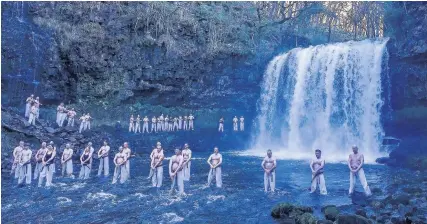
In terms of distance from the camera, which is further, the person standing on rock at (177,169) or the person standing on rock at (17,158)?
the person standing on rock at (17,158)

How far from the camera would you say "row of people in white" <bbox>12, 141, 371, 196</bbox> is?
10883 mm

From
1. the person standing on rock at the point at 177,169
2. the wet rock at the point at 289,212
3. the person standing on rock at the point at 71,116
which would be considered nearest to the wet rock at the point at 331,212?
the wet rock at the point at 289,212

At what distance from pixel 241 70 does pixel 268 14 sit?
7457 mm

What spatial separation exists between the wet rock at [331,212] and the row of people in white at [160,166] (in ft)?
5.35

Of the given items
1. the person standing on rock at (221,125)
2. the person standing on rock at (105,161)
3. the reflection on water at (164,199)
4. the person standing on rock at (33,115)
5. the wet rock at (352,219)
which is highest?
the person standing on rock at (33,115)

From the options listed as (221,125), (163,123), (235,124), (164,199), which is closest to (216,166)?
(164,199)

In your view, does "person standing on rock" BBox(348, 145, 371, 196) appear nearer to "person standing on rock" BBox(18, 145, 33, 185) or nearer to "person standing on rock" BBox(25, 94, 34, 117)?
"person standing on rock" BBox(18, 145, 33, 185)

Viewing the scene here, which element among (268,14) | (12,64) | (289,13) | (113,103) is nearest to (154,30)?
(113,103)

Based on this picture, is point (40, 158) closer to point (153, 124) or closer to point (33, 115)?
point (33, 115)

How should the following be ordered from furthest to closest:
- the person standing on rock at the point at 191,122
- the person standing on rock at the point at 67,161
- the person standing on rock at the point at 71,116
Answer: the person standing on rock at the point at 191,122, the person standing on rock at the point at 71,116, the person standing on rock at the point at 67,161

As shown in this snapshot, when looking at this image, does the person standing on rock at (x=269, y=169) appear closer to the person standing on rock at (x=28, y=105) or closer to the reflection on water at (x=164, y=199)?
the reflection on water at (x=164, y=199)

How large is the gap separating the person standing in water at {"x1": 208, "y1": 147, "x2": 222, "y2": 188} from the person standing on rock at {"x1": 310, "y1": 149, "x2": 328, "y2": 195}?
299cm

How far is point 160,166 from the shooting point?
12.4 m

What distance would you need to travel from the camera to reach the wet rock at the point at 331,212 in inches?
353
